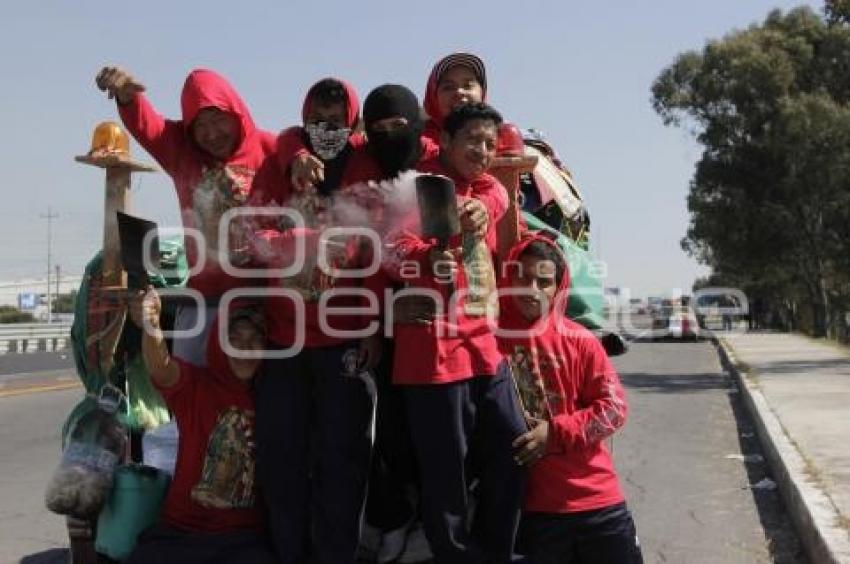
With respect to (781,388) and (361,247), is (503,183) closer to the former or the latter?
(361,247)

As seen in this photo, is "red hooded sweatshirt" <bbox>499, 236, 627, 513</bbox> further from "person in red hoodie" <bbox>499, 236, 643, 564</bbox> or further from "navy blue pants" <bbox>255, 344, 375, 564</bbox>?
"navy blue pants" <bbox>255, 344, 375, 564</bbox>

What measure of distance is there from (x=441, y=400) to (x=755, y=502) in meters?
4.69

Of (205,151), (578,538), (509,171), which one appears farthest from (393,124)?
(578,538)

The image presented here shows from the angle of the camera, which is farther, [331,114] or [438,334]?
[331,114]

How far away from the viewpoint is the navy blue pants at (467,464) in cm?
295

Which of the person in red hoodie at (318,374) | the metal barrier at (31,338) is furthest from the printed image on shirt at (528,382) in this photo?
the metal barrier at (31,338)

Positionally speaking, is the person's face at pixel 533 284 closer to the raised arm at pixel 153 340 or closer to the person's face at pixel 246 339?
the person's face at pixel 246 339

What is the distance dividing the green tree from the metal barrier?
60.9 ft

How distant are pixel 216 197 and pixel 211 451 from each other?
825mm

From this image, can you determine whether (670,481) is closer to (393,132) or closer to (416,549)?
(416,549)

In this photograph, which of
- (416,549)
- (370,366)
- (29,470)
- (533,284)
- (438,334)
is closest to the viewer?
(438,334)

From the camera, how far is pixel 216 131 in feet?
11.1

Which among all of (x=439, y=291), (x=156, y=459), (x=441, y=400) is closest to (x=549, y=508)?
(x=441, y=400)

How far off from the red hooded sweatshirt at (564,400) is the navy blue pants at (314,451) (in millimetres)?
548
